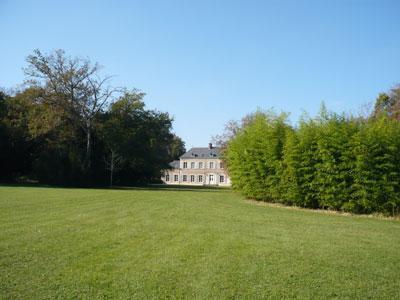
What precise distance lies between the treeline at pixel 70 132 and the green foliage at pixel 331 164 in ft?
68.2

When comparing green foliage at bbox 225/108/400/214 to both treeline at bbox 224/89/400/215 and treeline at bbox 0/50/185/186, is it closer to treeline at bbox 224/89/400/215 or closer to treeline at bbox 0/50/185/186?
treeline at bbox 224/89/400/215

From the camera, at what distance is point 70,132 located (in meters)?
36.2

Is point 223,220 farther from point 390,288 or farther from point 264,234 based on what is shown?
point 390,288

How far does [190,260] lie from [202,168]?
63547 mm

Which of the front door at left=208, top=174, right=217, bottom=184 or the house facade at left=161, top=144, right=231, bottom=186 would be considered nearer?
the house facade at left=161, top=144, right=231, bottom=186

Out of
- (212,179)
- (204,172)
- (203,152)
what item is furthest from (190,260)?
(203,152)

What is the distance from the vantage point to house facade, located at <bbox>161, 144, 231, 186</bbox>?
6856cm

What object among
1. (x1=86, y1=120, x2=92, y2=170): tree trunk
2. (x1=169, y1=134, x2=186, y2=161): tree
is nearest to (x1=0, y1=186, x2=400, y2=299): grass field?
(x1=86, y1=120, x2=92, y2=170): tree trunk

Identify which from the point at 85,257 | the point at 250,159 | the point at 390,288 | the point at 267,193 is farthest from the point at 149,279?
the point at 250,159

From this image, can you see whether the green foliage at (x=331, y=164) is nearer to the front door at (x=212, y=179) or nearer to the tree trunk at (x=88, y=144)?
the tree trunk at (x=88, y=144)

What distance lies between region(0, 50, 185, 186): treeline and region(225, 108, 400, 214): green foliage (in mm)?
20785

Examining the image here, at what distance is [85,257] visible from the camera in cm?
615

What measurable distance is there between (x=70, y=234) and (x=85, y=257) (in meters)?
2.14

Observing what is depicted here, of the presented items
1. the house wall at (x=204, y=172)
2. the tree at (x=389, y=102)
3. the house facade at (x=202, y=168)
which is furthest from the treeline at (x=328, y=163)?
the house facade at (x=202, y=168)
